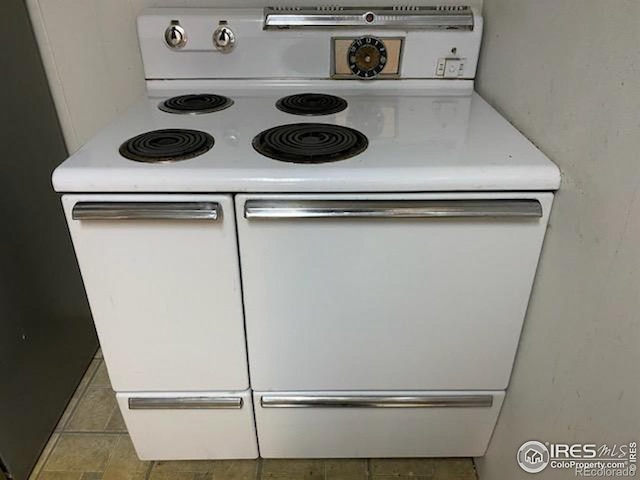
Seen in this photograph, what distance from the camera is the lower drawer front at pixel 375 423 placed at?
1138 millimetres

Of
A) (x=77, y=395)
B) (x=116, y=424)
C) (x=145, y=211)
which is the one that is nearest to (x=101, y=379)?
(x=77, y=395)

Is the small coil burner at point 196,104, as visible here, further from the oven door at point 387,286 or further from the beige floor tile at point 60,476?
the beige floor tile at point 60,476

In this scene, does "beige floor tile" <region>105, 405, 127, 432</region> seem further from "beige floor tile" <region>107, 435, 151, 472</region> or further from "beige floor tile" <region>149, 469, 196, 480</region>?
"beige floor tile" <region>149, 469, 196, 480</region>

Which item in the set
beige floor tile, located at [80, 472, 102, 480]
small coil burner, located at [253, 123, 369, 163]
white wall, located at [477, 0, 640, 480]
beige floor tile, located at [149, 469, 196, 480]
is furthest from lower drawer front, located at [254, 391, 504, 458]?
small coil burner, located at [253, 123, 369, 163]

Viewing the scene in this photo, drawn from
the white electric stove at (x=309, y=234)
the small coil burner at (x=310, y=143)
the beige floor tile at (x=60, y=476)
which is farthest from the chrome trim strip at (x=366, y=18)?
the beige floor tile at (x=60, y=476)

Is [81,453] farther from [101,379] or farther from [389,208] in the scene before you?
[389,208]

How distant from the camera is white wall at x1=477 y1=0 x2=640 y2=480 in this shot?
690 millimetres

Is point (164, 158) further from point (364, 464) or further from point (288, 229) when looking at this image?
point (364, 464)

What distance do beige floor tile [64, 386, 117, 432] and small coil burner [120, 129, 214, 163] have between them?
879 mm

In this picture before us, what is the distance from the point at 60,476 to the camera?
50.8 inches

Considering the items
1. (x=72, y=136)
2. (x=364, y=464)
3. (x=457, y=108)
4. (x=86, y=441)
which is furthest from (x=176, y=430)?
(x=457, y=108)

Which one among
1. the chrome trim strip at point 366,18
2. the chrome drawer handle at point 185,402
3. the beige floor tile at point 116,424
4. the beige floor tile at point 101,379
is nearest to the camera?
the chrome drawer handle at point 185,402

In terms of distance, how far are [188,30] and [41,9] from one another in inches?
16.4

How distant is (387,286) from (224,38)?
78cm
